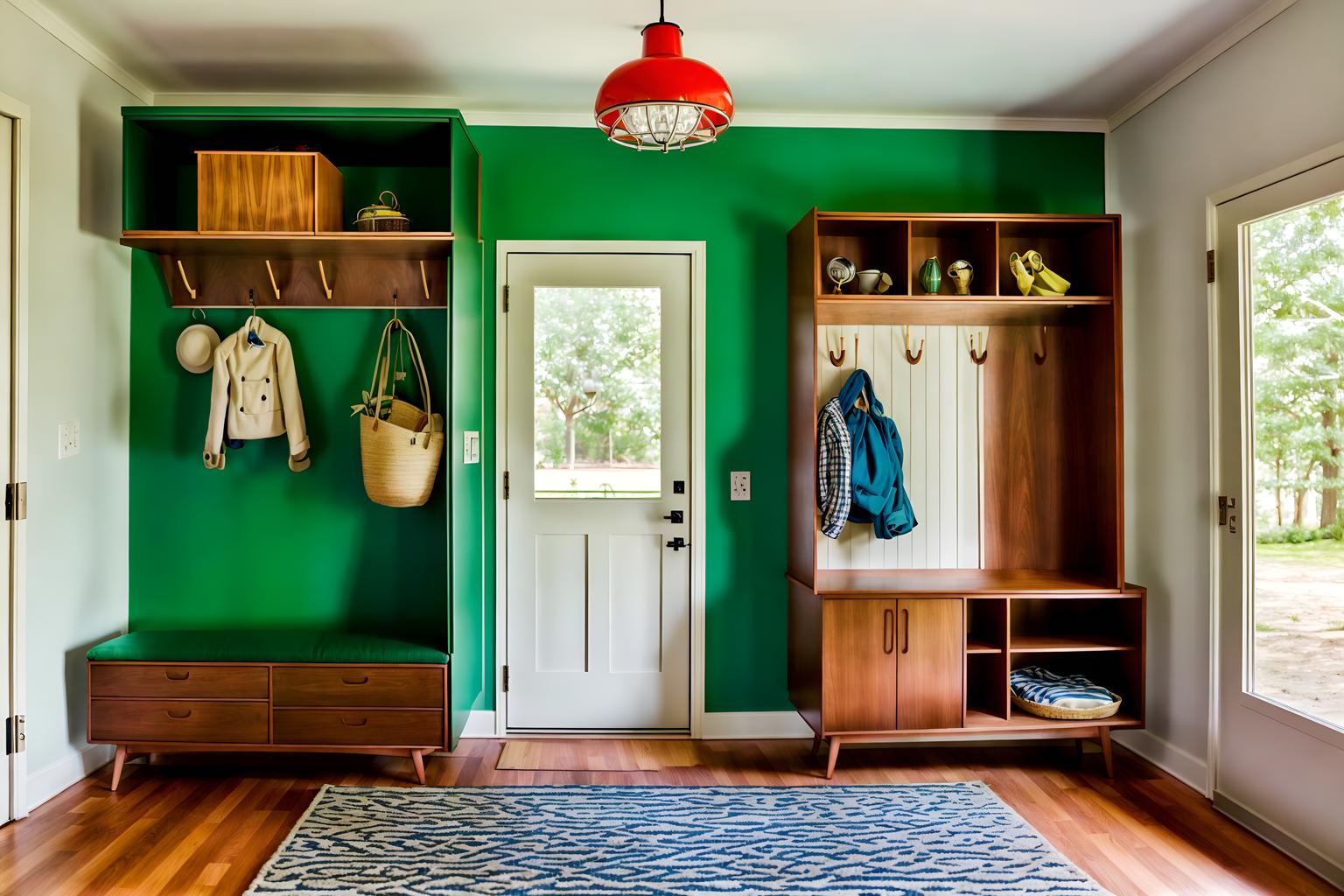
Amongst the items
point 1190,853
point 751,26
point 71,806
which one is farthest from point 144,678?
point 1190,853

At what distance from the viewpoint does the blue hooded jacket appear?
3.39 meters

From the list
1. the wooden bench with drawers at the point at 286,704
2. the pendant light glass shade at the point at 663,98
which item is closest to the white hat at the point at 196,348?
the wooden bench with drawers at the point at 286,704

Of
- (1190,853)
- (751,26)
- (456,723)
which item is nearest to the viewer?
Result: (1190,853)

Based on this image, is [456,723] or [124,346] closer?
[456,723]

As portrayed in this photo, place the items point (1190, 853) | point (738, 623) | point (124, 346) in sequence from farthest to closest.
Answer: point (738, 623), point (124, 346), point (1190, 853)

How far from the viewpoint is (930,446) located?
3.61 meters

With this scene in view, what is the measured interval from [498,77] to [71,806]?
2.99m

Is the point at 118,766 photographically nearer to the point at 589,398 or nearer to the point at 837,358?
the point at 589,398

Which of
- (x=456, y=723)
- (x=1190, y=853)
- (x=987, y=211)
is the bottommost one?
(x=1190, y=853)

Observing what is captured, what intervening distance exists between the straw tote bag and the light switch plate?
0.09 metres

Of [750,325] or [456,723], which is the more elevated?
[750,325]

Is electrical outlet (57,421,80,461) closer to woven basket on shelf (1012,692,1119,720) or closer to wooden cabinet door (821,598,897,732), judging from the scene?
wooden cabinet door (821,598,897,732)

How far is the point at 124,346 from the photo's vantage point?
3.40m

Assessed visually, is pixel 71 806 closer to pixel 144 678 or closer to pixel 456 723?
pixel 144 678
